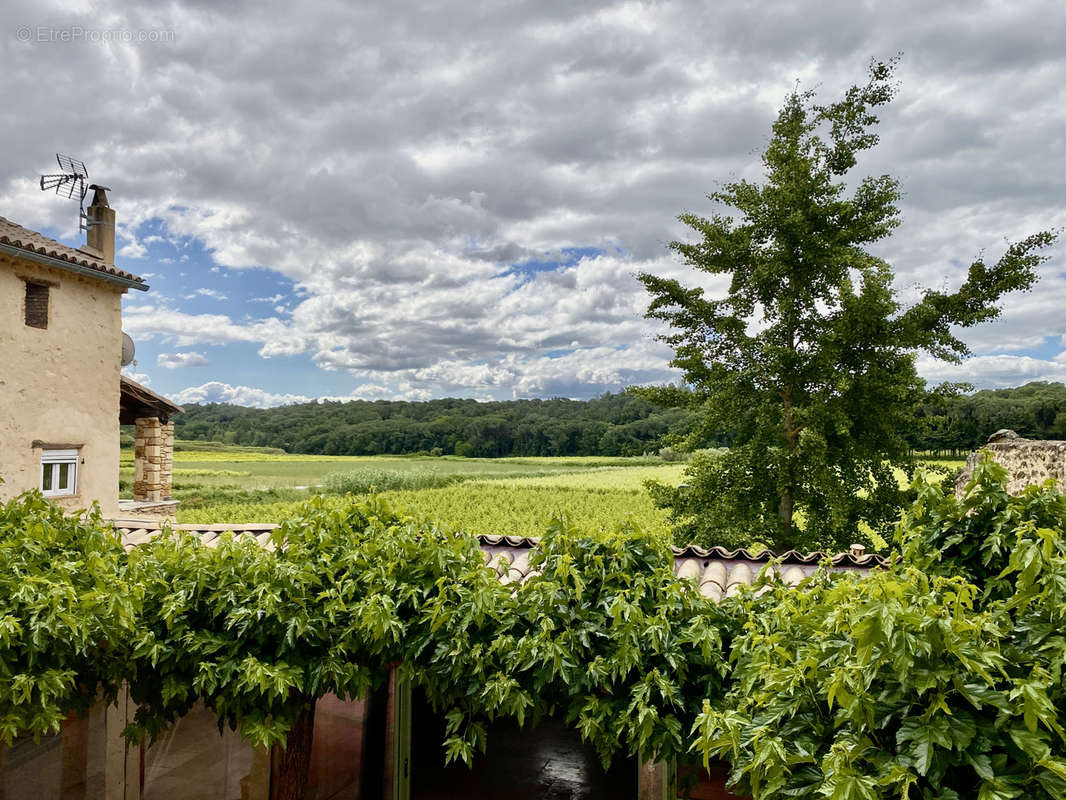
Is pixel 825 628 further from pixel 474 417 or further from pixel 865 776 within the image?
pixel 474 417

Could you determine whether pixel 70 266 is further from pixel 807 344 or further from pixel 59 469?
pixel 807 344

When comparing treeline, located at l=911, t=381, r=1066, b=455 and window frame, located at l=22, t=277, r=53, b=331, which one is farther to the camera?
treeline, located at l=911, t=381, r=1066, b=455

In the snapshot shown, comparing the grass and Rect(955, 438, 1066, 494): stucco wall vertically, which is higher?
Rect(955, 438, 1066, 494): stucco wall

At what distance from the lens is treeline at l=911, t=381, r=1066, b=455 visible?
21.0 m

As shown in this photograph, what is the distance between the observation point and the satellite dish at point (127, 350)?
1535 centimetres

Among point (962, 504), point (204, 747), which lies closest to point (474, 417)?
point (204, 747)

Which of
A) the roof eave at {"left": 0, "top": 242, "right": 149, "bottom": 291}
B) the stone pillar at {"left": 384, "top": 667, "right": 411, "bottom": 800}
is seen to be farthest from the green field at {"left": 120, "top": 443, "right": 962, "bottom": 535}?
the stone pillar at {"left": 384, "top": 667, "right": 411, "bottom": 800}

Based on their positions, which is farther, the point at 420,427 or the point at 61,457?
the point at 420,427

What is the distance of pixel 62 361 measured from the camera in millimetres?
12414

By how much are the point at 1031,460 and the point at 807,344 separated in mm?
5432

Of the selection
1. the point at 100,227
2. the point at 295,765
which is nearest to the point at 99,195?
the point at 100,227

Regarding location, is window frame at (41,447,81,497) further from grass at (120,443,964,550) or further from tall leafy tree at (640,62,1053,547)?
tall leafy tree at (640,62,1053,547)

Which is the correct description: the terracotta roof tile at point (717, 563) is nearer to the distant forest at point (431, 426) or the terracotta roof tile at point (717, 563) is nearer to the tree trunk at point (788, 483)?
the tree trunk at point (788, 483)

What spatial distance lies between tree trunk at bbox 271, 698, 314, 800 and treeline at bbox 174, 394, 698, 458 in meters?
43.2
